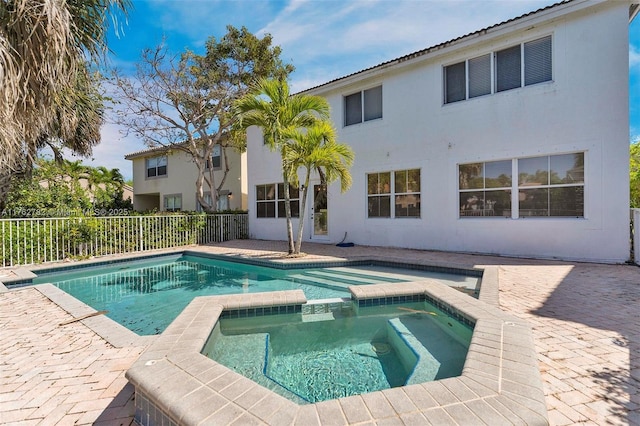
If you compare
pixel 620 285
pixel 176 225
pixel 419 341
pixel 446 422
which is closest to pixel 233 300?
pixel 419 341

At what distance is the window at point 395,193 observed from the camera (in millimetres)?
11195

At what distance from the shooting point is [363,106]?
12.5 m

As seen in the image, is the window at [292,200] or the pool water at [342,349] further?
the window at [292,200]

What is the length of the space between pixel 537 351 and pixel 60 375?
4.86 m

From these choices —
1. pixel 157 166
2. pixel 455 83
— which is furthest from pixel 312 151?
pixel 157 166

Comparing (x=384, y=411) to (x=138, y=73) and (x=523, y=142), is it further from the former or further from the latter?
(x=138, y=73)

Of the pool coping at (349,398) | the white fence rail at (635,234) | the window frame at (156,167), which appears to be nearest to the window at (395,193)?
the white fence rail at (635,234)

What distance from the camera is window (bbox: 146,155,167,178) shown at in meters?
23.0

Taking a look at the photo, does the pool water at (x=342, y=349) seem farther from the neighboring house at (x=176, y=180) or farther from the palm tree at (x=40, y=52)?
the neighboring house at (x=176, y=180)

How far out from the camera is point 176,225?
13461 mm

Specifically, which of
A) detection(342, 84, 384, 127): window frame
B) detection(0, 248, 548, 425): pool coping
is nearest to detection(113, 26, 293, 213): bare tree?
detection(342, 84, 384, 127): window frame

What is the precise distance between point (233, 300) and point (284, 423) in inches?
118

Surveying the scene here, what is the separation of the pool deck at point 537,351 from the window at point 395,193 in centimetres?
543

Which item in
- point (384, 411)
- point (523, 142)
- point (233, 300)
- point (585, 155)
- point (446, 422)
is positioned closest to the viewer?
point (446, 422)
